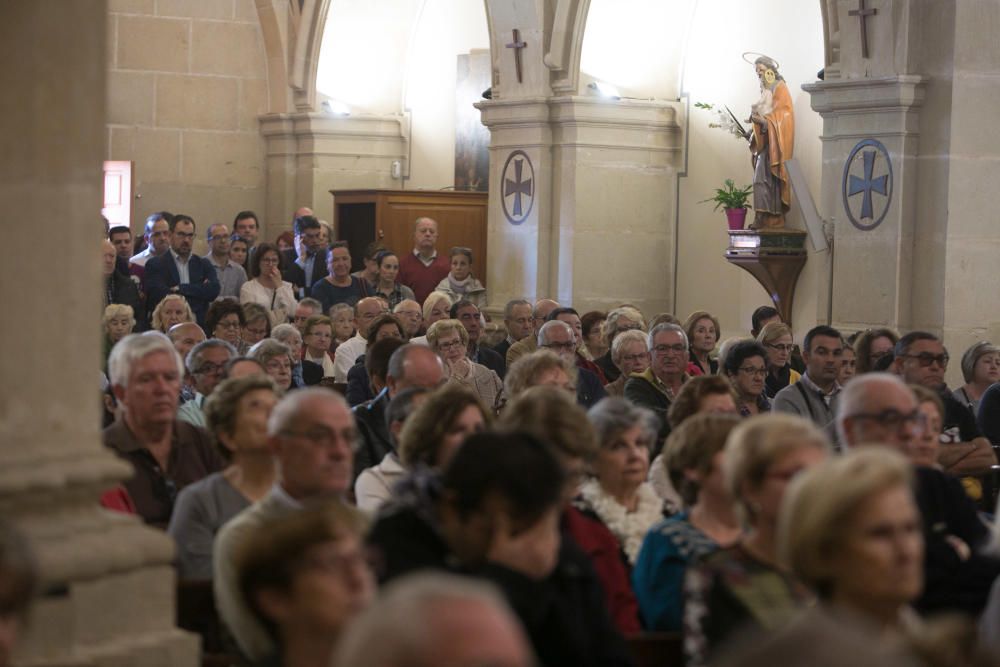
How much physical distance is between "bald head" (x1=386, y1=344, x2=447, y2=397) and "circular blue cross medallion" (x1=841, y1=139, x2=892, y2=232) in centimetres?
565

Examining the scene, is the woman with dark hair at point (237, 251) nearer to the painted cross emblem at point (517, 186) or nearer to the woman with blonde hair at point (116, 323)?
the painted cross emblem at point (517, 186)

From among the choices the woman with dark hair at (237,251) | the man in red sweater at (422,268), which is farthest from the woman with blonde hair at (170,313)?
the man in red sweater at (422,268)

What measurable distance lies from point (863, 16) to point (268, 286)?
4397mm

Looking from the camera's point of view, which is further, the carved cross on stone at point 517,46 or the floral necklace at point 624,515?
the carved cross on stone at point 517,46

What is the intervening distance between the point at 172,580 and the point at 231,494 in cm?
86

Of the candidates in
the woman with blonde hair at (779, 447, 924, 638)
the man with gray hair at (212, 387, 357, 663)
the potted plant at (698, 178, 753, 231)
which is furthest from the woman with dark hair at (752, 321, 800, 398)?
the woman with blonde hair at (779, 447, 924, 638)

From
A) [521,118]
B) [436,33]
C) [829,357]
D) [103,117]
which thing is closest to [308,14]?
[436,33]

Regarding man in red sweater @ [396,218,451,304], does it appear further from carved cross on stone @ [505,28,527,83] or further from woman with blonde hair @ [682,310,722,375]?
woman with blonde hair @ [682,310,722,375]

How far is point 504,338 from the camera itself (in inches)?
421

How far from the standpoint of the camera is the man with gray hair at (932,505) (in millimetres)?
4328

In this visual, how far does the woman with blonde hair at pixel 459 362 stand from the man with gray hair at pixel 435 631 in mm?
6504

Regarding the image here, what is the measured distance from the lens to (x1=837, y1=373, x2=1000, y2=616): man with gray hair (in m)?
4.33

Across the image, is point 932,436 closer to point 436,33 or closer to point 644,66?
point 644,66

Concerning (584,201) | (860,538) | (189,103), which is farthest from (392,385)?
(189,103)
